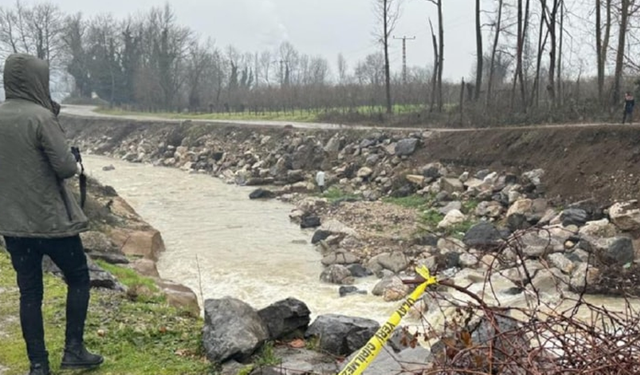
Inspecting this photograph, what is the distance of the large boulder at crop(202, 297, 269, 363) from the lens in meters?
4.34

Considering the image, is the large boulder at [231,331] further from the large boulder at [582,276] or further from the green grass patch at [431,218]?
the green grass patch at [431,218]

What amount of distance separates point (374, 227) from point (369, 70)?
185ft

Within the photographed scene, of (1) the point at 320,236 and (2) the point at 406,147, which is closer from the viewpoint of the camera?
(1) the point at 320,236

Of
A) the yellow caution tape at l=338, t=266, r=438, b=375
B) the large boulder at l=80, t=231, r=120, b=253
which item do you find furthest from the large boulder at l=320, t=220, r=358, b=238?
the yellow caution tape at l=338, t=266, r=438, b=375

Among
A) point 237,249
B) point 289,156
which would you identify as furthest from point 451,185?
point 289,156

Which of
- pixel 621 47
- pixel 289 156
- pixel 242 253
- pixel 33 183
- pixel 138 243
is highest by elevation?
pixel 621 47

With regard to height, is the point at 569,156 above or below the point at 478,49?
below

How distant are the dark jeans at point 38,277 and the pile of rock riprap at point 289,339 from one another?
3.32 feet

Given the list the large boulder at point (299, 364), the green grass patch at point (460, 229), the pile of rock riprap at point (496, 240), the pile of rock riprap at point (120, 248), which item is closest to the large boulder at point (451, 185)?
the pile of rock riprap at point (496, 240)

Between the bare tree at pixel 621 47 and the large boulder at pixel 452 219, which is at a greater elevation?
the bare tree at pixel 621 47

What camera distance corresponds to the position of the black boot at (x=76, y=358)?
4.09 m

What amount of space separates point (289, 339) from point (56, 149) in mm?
2426

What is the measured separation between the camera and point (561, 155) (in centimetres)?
1576

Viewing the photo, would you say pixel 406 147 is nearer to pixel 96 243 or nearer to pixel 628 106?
pixel 628 106
